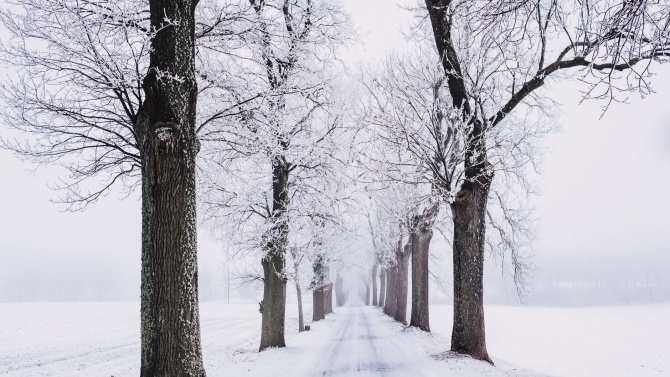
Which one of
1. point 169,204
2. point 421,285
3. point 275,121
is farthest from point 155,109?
point 421,285

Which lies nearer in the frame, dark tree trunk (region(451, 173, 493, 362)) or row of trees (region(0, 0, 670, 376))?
row of trees (region(0, 0, 670, 376))

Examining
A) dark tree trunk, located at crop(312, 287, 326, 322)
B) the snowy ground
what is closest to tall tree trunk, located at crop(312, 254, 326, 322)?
dark tree trunk, located at crop(312, 287, 326, 322)

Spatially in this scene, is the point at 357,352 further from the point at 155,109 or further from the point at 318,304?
the point at 318,304

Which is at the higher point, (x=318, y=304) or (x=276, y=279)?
(x=276, y=279)

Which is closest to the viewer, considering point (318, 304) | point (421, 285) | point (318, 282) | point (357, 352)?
point (357, 352)

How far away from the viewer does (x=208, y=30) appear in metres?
7.38

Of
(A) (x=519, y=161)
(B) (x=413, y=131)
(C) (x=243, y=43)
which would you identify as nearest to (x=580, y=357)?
(A) (x=519, y=161)

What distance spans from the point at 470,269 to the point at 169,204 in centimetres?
698

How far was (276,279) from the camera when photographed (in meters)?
12.8

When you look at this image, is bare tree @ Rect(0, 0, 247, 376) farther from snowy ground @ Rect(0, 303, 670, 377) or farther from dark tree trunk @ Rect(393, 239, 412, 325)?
dark tree trunk @ Rect(393, 239, 412, 325)

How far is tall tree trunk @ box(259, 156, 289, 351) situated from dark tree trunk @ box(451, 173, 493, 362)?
5.07 metres

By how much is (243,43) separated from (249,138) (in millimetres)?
1897

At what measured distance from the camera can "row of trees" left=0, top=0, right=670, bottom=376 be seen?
5324 mm

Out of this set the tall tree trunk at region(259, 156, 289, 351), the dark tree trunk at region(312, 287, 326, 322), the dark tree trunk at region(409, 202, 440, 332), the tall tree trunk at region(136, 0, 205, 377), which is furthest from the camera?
the dark tree trunk at region(312, 287, 326, 322)
